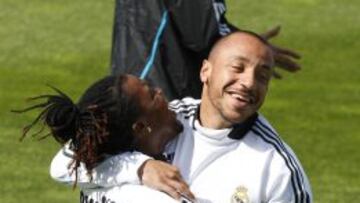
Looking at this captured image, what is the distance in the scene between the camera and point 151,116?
15.4ft

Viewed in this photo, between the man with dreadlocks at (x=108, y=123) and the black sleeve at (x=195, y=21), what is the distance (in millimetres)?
1992

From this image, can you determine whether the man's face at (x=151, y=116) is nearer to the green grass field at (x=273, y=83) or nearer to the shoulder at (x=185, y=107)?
the shoulder at (x=185, y=107)

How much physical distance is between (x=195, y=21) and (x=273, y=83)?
17.5ft

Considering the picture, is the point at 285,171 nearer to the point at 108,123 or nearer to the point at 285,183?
the point at 285,183

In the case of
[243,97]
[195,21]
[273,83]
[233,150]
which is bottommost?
[273,83]

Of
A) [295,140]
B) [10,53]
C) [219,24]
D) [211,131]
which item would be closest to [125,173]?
[211,131]

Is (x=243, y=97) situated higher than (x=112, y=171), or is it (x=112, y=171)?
(x=243, y=97)

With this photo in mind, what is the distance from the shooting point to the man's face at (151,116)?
15.4 ft

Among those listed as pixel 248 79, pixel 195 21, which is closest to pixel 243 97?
pixel 248 79

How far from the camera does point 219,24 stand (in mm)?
6746

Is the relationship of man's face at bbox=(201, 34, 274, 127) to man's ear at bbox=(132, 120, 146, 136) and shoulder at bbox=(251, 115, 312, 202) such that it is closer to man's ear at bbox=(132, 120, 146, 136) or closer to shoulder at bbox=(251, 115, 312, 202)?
Answer: shoulder at bbox=(251, 115, 312, 202)

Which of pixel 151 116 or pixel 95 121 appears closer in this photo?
pixel 95 121

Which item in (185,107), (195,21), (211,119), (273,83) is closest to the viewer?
(211,119)

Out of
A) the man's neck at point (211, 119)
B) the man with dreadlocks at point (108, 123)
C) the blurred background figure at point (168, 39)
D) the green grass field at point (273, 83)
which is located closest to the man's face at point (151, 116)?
the man with dreadlocks at point (108, 123)
